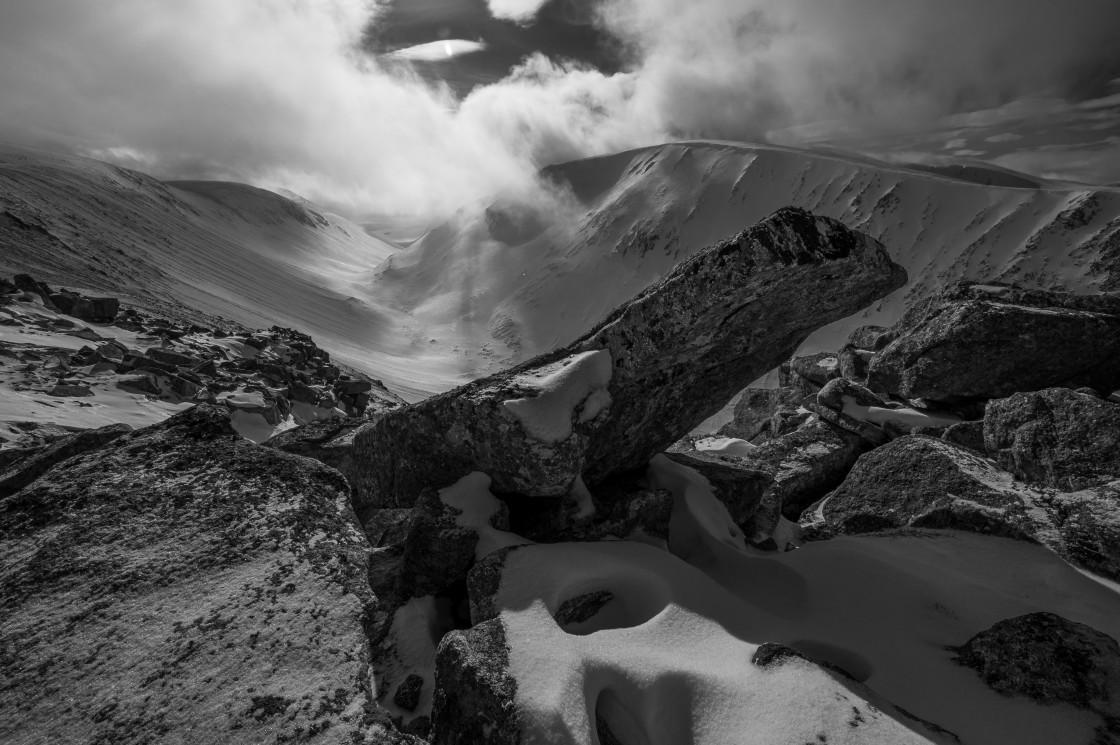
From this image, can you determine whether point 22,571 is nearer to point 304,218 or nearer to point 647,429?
point 647,429

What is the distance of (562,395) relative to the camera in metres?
6.66

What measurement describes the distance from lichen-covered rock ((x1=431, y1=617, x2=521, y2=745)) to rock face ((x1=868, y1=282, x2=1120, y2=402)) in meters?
11.7

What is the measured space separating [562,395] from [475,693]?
353cm

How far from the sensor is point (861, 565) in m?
6.53

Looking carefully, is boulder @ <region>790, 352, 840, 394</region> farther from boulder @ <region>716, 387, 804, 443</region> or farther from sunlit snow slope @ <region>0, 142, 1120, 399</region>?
sunlit snow slope @ <region>0, 142, 1120, 399</region>

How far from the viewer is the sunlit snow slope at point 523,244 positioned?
5938 cm

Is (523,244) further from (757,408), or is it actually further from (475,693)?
(475,693)

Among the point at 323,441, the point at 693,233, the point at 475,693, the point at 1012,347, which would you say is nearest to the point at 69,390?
the point at 323,441

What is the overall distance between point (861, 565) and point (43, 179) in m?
101

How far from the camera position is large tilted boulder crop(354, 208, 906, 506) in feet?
21.0

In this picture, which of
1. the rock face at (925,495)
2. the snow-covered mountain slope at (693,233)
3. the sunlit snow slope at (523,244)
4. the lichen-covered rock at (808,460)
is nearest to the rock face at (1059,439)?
the rock face at (925,495)

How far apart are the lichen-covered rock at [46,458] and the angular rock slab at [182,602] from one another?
5.81 feet

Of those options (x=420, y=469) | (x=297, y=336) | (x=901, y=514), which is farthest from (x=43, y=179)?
(x=901, y=514)

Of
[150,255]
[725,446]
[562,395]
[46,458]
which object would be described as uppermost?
[562,395]
